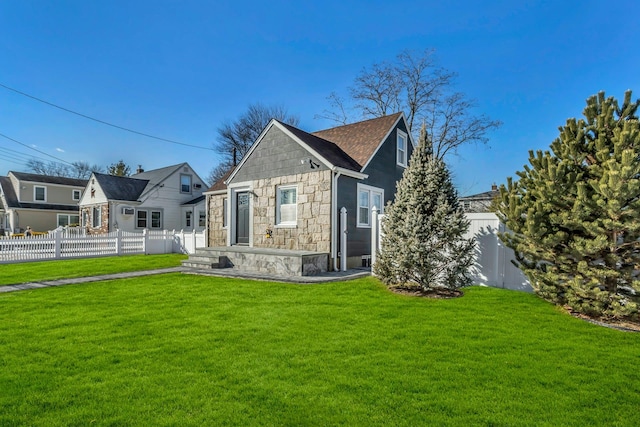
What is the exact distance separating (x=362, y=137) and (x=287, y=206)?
4.45 metres

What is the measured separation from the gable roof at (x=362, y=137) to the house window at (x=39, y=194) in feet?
99.4

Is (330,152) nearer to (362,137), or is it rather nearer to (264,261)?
(362,137)

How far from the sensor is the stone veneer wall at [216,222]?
14.9m

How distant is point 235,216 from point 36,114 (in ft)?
55.2

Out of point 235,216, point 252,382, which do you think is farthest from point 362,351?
point 235,216

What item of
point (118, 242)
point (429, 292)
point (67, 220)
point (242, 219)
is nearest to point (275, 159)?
point (242, 219)

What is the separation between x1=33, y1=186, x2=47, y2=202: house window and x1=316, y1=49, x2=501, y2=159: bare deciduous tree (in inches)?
1181

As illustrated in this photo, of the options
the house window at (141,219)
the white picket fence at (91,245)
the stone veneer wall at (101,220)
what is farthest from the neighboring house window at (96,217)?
the white picket fence at (91,245)

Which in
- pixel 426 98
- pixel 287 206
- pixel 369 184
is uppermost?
pixel 426 98

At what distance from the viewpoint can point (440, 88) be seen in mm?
23828

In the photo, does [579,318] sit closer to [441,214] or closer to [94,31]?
[441,214]

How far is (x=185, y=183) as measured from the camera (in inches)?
1005

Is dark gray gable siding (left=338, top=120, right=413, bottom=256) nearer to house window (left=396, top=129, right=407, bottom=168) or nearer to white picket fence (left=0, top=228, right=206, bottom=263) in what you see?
house window (left=396, top=129, right=407, bottom=168)

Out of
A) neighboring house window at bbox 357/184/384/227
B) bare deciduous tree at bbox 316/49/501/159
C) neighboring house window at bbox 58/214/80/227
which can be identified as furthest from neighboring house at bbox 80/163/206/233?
neighboring house window at bbox 357/184/384/227
